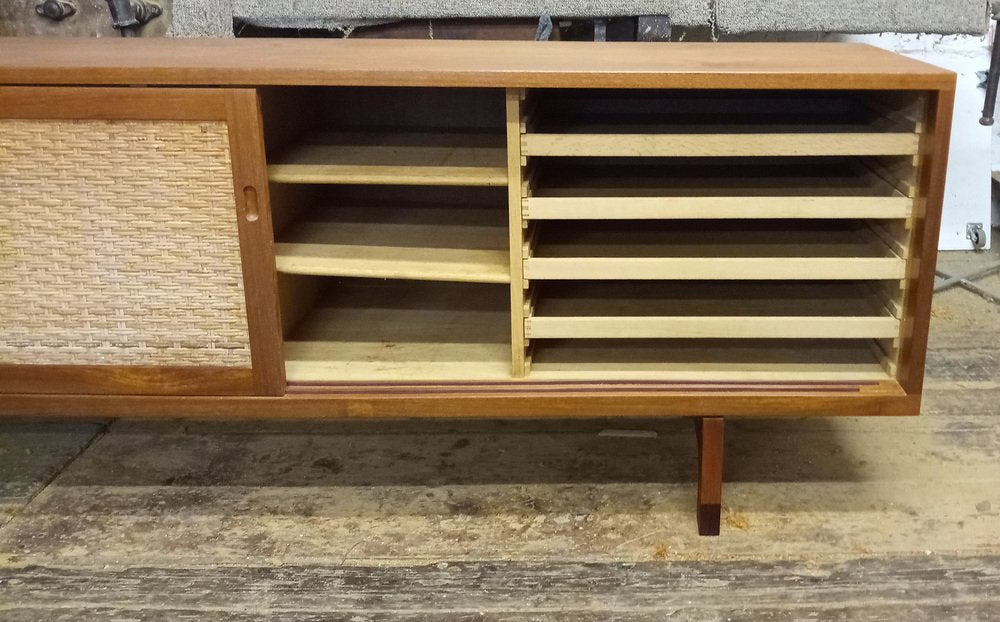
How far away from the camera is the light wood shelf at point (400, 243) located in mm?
1179

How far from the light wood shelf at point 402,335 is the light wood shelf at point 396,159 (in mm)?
243

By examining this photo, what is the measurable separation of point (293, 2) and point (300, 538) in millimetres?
998

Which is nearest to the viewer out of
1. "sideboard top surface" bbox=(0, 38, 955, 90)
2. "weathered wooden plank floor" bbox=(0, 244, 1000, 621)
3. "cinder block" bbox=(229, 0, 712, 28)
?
"sideboard top surface" bbox=(0, 38, 955, 90)

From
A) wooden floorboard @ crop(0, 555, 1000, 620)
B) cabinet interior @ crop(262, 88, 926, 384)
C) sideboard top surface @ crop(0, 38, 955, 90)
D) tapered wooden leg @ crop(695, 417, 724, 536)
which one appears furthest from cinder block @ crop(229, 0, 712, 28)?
wooden floorboard @ crop(0, 555, 1000, 620)

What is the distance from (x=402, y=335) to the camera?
1354 millimetres

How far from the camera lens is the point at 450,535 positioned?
126cm

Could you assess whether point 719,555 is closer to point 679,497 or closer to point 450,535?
point 679,497

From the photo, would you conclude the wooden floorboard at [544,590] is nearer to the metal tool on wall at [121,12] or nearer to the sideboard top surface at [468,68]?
the sideboard top surface at [468,68]

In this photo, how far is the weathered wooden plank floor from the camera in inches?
44.6

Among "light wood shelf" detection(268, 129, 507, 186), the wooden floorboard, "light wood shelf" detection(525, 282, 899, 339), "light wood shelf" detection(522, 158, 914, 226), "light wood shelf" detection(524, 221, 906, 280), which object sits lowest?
the wooden floorboard

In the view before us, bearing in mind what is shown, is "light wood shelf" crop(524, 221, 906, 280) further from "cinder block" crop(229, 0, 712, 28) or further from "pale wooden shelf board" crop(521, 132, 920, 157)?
"cinder block" crop(229, 0, 712, 28)

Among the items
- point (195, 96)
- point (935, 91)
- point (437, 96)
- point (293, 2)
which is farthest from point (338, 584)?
point (293, 2)

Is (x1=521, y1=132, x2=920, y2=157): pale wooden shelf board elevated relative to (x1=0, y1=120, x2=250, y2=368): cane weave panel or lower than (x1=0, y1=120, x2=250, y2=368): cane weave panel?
elevated

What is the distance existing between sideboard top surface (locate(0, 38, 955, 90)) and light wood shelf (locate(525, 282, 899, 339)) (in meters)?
0.30
